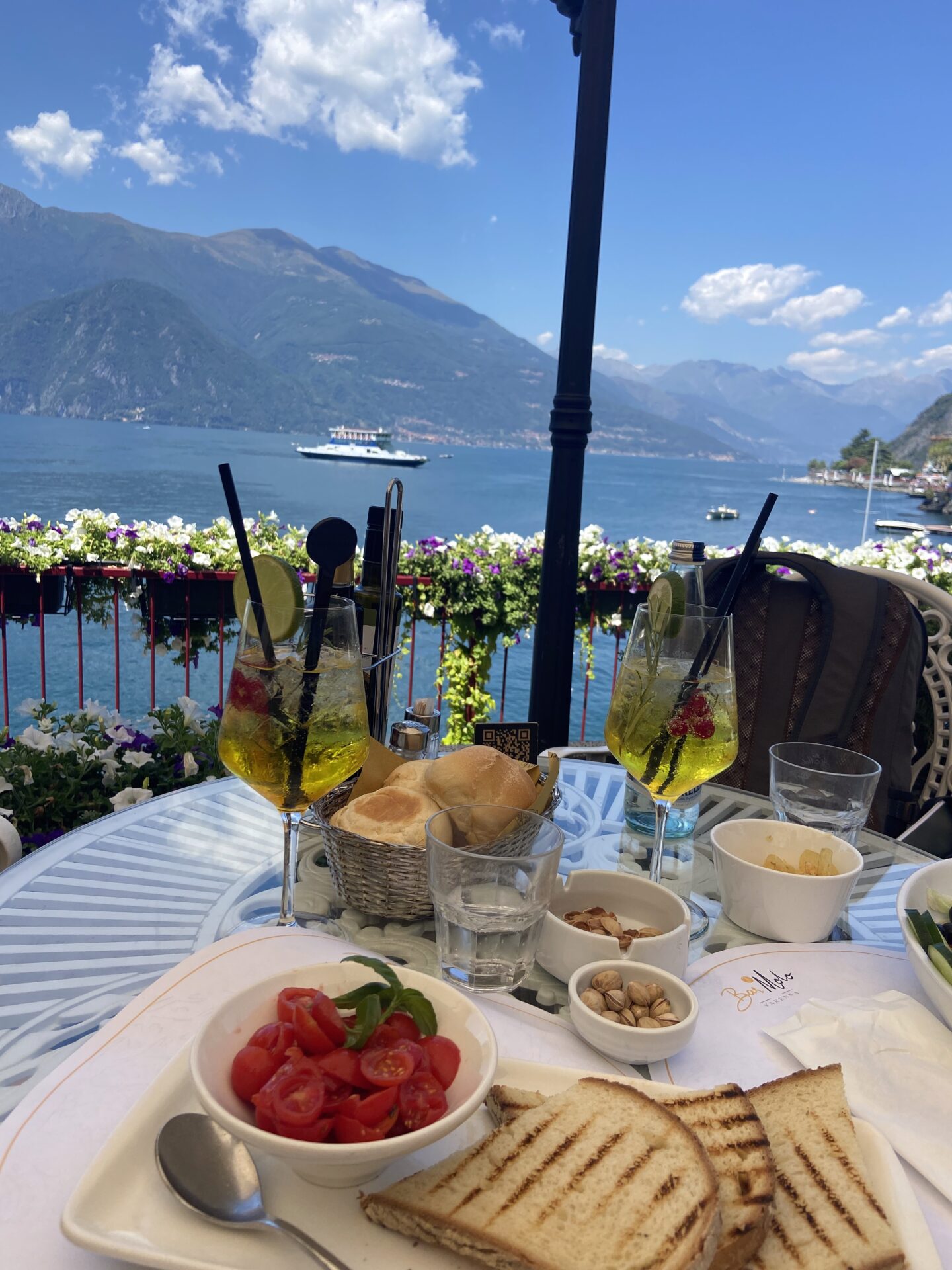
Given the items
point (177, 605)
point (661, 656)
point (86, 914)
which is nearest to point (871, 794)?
point (661, 656)

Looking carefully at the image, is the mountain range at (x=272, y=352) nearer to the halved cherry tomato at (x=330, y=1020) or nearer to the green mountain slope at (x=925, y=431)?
the green mountain slope at (x=925, y=431)

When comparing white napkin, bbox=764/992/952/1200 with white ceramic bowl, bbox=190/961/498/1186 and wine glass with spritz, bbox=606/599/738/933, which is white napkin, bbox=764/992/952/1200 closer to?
wine glass with spritz, bbox=606/599/738/933

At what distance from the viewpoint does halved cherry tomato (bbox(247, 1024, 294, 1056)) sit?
603mm

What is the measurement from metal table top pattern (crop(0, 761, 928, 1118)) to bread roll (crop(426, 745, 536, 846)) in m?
0.18

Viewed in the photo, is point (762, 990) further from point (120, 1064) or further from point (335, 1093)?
point (120, 1064)

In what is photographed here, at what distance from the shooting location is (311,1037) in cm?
60

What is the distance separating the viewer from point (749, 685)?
87.0 inches

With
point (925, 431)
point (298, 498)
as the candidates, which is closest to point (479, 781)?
point (298, 498)

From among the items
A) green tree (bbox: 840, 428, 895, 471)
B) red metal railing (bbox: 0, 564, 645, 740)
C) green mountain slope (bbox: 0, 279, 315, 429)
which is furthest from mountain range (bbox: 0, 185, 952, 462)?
red metal railing (bbox: 0, 564, 645, 740)

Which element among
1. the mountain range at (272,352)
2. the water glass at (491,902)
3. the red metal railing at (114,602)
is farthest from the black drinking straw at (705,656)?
the mountain range at (272,352)

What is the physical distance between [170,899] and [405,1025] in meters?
0.63

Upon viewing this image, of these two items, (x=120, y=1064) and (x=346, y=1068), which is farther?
(x=120, y=1064)

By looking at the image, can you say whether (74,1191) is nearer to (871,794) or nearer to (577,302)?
(871,794)

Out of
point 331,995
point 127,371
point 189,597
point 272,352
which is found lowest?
point 189,597
